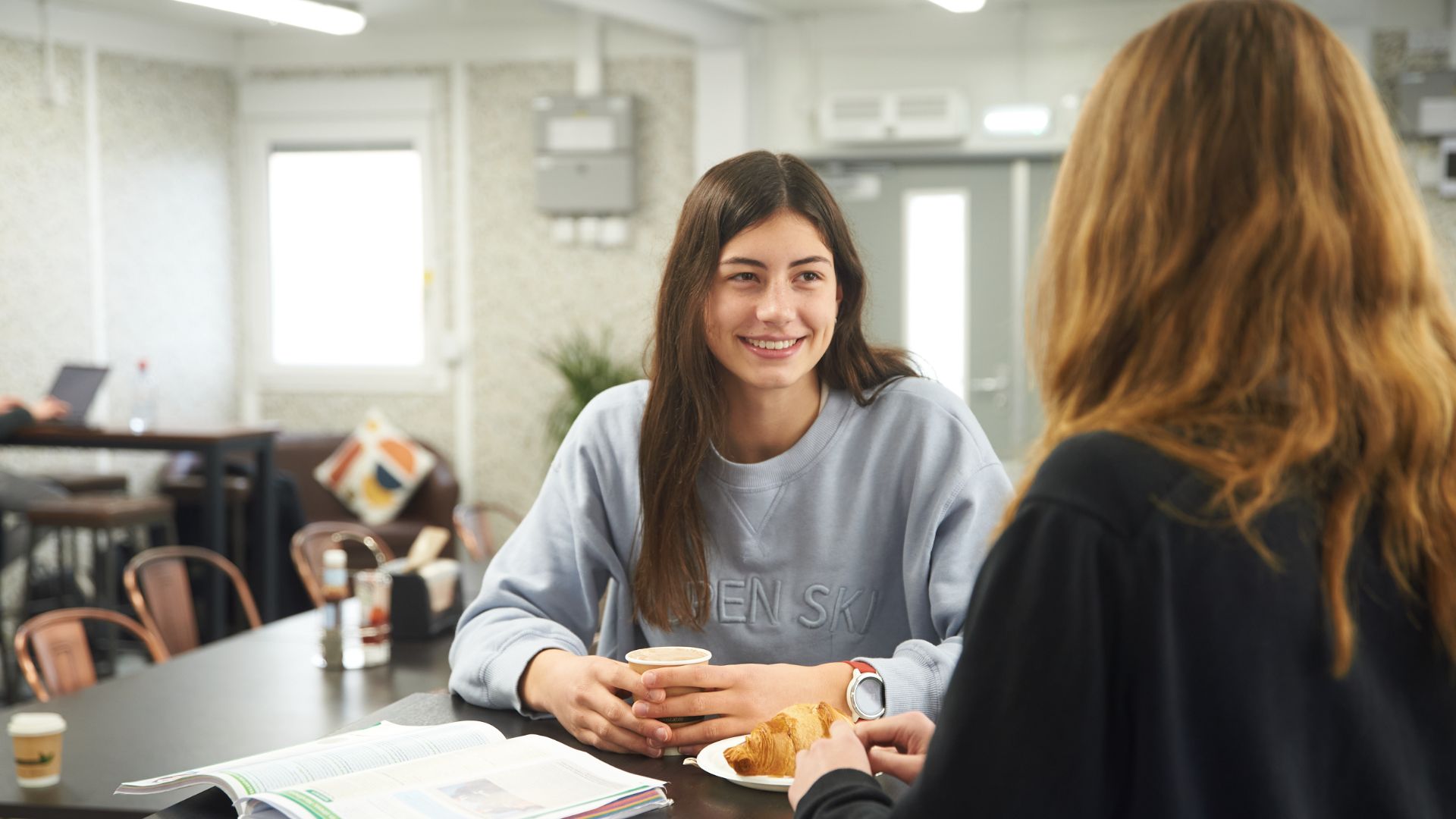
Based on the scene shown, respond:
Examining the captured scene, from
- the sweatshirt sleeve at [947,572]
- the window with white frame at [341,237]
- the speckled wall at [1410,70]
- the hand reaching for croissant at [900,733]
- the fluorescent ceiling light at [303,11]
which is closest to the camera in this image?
the hand reaching for croissant at [900,733]

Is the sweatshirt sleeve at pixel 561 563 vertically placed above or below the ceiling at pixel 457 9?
below

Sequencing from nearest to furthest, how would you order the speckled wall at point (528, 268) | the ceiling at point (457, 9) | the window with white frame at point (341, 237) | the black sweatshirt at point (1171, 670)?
the black sweatshirt at point (1171, 670)
the ceiling at point (457, 9)
the speckled wall at point (528, 268)
the window with white frame at point (341, 237)

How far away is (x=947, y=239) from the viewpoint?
621 centimetres

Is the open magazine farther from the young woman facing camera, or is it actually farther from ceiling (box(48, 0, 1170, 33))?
ceiling (box(48, 0, 1170, 33))

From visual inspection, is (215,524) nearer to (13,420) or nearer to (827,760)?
(13,420)

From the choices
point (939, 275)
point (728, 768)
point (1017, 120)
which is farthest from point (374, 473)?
point (728, 768)

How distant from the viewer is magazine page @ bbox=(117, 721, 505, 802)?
1.12 meters

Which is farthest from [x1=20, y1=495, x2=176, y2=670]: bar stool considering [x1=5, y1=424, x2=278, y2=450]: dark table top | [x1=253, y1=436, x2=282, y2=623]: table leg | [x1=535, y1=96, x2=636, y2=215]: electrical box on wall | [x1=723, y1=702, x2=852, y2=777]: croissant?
[x1=723, y1=702, x2=852, y2=777]: croissant

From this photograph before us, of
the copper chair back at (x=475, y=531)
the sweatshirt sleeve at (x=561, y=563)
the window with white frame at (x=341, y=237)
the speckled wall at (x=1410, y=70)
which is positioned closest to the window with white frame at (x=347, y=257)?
the window with white frame at (x=341, y=237)

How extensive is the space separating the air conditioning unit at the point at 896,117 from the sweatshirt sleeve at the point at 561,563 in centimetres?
454

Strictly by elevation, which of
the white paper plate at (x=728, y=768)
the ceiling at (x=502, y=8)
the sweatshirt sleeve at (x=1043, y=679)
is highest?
the ceiling at (x=502, y=8)

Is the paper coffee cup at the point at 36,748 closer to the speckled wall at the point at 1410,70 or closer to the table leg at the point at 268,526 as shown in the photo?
the table leg at the point at 268,526

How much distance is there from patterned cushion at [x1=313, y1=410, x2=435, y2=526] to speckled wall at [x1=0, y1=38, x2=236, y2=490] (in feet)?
2.01

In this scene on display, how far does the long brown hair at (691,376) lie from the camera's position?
5.47 ft
